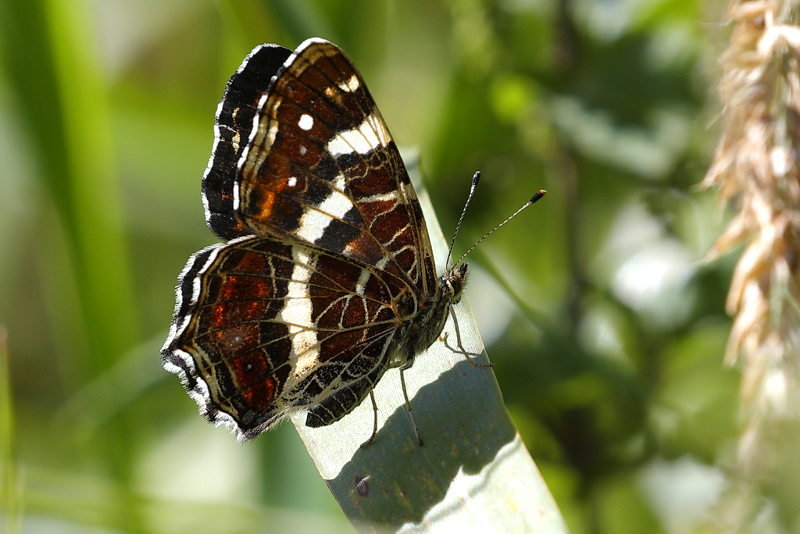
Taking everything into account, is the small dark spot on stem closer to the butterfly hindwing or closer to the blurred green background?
the butterfly hindwing

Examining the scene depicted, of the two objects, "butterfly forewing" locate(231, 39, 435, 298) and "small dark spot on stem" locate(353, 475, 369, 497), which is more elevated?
"butterfly forewing" locate(231, 39, 435, 298)

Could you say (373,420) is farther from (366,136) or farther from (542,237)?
(542,237)

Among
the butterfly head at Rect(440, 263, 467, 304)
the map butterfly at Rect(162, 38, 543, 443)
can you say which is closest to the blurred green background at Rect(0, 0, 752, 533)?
the butterfly head at Rect(440, 263, 467, 304)

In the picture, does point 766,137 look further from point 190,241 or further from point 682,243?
point 190,241

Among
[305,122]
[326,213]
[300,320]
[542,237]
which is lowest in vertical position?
[542,237]

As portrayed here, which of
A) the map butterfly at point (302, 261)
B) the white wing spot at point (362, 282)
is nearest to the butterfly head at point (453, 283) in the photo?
the map butterfly at point (302, 261)

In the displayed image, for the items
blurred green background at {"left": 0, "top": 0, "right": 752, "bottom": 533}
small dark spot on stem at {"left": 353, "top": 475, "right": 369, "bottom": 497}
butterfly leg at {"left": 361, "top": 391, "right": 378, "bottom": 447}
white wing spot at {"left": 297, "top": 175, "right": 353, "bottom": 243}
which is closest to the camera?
small dark spot on stem at {"left": 353, "top": 475, "right": 369, "bottom": 497}

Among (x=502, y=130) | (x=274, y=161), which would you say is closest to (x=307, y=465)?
(x=274, y=161)

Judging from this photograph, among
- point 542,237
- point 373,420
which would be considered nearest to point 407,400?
point 373,420

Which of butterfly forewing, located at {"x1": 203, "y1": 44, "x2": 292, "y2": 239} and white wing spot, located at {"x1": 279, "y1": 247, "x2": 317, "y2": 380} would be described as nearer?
butterfly forewing, located at {"x1": 203, "y1": 44, "x2": 292, "y2": 239}
